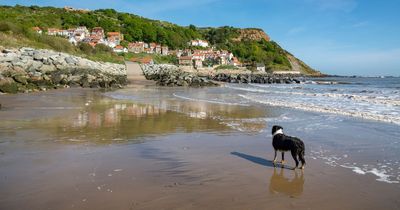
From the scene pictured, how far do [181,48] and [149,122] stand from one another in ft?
453

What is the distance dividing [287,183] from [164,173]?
2040mm

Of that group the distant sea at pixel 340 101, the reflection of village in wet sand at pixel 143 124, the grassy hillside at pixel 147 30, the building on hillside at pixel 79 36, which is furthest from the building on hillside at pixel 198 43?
the reflection of village in wet sand at pixel 143 124

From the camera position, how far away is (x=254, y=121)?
13000mm

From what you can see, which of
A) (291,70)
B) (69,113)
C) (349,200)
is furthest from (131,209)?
(291,70)

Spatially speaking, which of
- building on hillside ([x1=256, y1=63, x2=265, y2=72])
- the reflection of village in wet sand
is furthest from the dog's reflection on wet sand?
building on hillside ([x1=256, y1=63, x2=265, y2=72])

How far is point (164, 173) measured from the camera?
6176mm

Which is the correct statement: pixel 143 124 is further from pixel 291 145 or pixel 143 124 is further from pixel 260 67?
pixel 260 67

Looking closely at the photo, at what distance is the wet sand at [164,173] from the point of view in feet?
16.0

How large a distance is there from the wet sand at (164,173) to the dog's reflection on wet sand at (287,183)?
0.01m

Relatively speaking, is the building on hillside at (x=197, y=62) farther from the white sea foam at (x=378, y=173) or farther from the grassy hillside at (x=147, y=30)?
the white sea foam at (x=378, y=173)

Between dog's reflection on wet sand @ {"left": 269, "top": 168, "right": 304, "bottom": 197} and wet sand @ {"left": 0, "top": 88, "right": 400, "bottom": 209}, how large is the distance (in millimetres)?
15

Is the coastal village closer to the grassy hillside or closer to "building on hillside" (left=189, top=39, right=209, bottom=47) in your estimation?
the grassy hillside

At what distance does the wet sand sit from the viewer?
16.0 feet

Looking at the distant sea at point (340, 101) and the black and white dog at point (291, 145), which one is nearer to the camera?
the black and white dog at point (291, 145)
